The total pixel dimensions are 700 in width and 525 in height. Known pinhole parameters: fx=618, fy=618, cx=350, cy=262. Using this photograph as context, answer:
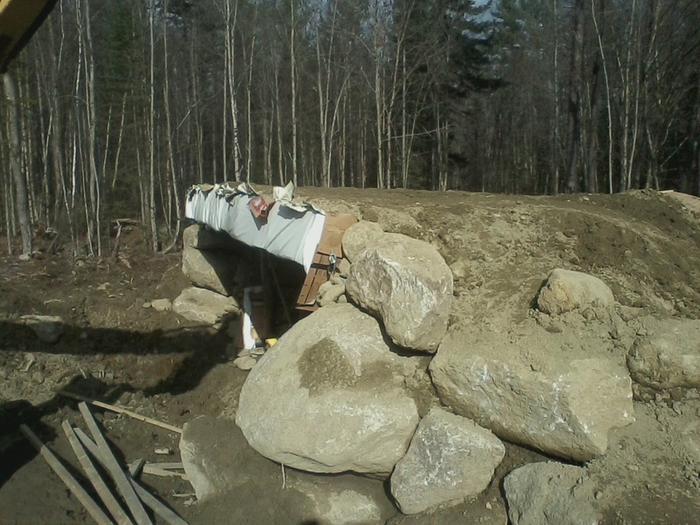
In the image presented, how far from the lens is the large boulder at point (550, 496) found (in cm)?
400

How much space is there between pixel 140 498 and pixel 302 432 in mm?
1875

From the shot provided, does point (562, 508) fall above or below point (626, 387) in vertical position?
below

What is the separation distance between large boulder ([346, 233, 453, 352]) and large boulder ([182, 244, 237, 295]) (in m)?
5.67

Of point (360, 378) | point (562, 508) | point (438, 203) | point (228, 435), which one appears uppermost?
point (438, 203)

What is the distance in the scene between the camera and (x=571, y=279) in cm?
518

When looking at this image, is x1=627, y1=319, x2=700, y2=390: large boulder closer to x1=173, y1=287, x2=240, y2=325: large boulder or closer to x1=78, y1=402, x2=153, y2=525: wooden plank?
x1=78, y1=402, x2=153, y2=525: wooden plank

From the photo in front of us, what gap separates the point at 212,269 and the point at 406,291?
6.42 metres

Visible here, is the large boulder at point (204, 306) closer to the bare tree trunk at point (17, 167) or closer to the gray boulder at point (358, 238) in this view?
the gray boulder at point (358, 238)

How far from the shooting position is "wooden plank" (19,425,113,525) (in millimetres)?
5371

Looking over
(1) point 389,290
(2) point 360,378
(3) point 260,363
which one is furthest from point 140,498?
(1) point 389,290

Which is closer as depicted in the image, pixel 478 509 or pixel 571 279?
pixel 478 509

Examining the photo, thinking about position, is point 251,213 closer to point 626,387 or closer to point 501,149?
point 626,387

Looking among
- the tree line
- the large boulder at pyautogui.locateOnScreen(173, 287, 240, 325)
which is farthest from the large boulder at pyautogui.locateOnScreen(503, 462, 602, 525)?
the tree line

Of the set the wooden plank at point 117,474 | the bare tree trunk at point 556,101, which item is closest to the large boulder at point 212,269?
the wooden plank at point 117,474
